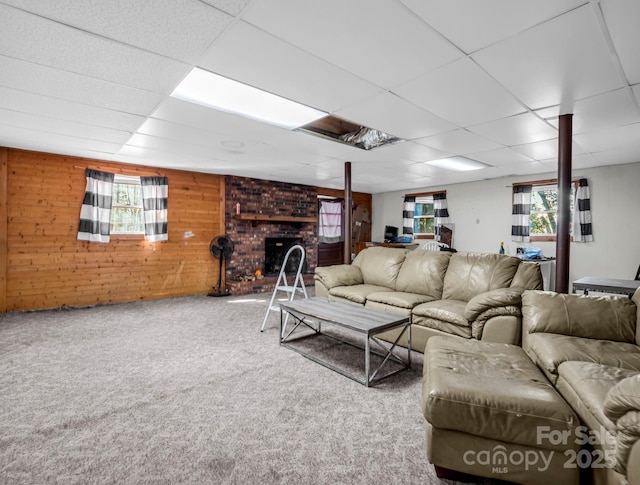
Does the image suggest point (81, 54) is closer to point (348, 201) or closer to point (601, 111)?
point (348, 201)

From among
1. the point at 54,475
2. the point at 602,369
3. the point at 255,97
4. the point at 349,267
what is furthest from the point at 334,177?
the point at 54,475

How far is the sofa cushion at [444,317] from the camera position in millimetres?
2918

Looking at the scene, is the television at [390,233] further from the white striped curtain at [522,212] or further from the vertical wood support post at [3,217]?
the vertical wood support post at [3,217]

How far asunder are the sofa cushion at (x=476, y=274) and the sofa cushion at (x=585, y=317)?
77cm

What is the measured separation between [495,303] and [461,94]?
5.85 feet

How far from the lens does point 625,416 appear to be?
1175 mm

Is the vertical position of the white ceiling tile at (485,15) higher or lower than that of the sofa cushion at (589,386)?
higher

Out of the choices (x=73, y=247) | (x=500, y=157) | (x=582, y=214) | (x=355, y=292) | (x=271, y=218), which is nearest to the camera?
(x=355, y=292)

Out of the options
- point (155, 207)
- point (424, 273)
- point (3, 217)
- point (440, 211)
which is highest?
point (440, 211)

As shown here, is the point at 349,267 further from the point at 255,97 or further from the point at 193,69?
the point at 193,69

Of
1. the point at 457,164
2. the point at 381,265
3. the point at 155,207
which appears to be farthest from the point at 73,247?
the point at 457,164

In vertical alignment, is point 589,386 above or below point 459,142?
below

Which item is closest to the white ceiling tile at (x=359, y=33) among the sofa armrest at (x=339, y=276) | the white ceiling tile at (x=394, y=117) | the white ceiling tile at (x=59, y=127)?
the white ceiling tile at (x=394, y=117)

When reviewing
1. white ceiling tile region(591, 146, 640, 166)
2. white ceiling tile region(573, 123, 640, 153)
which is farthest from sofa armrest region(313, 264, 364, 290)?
white ceiling tile region(591, 146, 640, 166)
